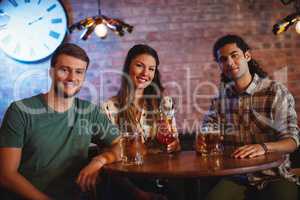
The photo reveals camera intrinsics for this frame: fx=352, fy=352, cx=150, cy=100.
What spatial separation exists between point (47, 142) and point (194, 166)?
0.77m

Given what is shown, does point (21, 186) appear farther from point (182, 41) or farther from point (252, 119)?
point (182, 41)

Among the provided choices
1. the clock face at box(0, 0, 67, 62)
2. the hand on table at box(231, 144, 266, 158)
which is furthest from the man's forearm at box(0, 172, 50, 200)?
the clock face at box(0, 0, 67, 62)

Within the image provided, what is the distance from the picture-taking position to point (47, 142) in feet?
5.98

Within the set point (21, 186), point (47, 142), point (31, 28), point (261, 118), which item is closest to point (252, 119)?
point (261, 118)

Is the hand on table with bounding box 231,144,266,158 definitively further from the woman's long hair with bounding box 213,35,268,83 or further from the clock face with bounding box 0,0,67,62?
the clock face with bounding box 0,0,67,62

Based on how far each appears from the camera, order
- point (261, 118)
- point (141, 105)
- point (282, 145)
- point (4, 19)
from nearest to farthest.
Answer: point (282, 145)
point (261, 118)
point (141, 105)
point (4, 19)

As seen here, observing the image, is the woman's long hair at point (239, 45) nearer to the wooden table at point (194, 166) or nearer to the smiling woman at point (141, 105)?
the smiling woman at point (141, 105)

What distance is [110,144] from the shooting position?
6.66 feet

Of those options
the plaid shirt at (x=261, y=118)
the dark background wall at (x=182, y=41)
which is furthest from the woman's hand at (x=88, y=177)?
the dark background wall at (x=182, y=41)

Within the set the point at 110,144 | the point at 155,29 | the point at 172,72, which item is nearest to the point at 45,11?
the point at 155,29

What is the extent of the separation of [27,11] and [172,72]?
1757 millimetres

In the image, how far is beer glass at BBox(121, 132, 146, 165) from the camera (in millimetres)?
1777

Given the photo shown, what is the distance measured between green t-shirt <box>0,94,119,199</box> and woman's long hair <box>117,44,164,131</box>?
0.46 meters

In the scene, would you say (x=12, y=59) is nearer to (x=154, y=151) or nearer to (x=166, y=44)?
(x=166, y=44)
